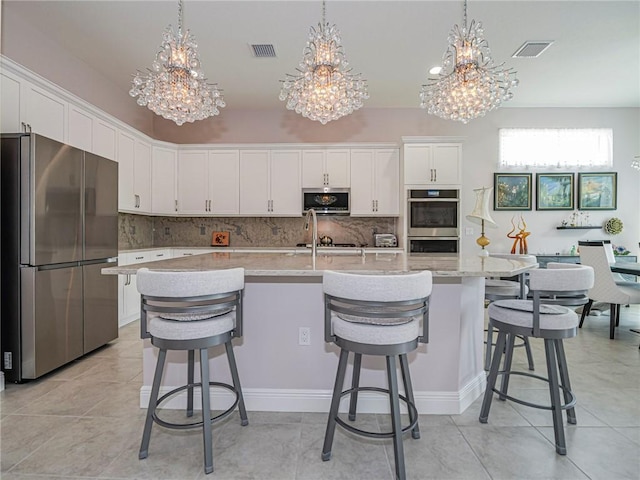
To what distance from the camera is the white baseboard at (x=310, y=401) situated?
7.14 feet

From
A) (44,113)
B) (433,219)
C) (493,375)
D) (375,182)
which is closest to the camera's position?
(493,375)

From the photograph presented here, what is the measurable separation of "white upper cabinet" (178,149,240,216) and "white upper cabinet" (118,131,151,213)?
532 mm

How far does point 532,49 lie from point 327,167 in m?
2.79

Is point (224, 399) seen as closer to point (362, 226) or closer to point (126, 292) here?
point (126, 292)

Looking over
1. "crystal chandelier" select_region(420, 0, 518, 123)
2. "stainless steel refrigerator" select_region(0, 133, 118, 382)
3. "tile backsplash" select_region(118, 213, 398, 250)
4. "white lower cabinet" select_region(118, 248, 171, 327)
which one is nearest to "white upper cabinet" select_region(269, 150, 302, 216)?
"tile backsplash" select_region(118, 213, 398, 250)

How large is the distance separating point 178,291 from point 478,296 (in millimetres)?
1929

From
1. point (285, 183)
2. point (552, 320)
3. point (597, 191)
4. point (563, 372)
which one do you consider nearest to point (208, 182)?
point (285, 183)

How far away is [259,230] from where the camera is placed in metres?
5.61

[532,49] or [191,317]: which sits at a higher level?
[532,49]

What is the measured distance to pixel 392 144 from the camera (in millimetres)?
5160

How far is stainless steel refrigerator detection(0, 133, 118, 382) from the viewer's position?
2.51 metres

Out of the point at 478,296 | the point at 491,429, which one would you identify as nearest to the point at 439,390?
the point at 491,429

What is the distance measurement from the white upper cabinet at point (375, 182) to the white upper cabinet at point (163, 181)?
8.82 ft

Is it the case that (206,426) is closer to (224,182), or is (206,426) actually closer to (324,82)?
(324,82)
